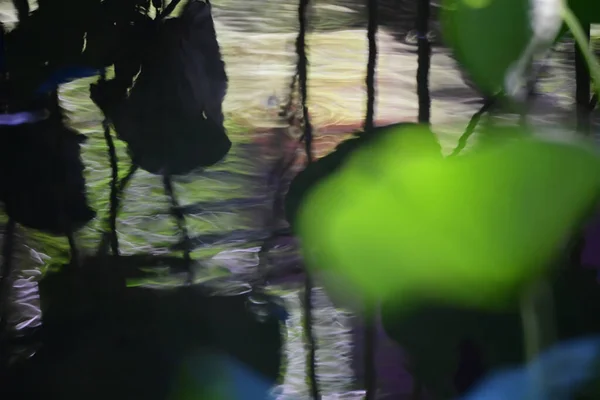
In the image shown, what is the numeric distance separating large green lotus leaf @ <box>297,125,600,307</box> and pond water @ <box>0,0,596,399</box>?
0.09 feet

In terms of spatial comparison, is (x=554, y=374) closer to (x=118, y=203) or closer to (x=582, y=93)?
(x=582, y=93)

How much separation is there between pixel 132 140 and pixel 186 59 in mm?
85

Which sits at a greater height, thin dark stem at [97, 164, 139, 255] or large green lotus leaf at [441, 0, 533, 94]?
large green lotus leaf at [441, 0, 533, 94]

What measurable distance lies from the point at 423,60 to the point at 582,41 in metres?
0.14

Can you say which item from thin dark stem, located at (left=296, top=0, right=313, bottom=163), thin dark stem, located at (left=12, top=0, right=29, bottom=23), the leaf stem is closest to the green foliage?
the leaf stem

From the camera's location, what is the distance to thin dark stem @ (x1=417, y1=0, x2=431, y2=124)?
0.42 m

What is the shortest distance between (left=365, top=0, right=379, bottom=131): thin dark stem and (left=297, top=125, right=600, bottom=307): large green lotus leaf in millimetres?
25

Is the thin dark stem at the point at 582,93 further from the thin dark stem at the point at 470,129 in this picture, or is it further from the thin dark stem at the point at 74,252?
the thin dark stem at the point at 74,252

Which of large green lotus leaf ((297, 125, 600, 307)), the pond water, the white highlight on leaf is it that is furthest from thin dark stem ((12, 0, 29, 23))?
the white highlight on leaf

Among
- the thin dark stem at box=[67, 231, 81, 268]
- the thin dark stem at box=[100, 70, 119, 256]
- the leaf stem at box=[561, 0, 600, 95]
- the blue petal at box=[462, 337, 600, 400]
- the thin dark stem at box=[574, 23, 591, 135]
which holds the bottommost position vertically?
the blue petal at box=[462, 337, 600, 400]

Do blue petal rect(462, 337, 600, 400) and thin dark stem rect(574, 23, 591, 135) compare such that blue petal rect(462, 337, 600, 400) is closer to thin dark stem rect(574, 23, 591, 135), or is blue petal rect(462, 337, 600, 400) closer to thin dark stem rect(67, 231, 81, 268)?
thin dark stem rect(574, 23, 591, 135)

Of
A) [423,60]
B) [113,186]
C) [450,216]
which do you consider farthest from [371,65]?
[113,186]

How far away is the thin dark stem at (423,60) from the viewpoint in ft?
1.36

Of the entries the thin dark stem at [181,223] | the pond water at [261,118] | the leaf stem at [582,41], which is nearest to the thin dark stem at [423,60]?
the pond water at [261,118]
